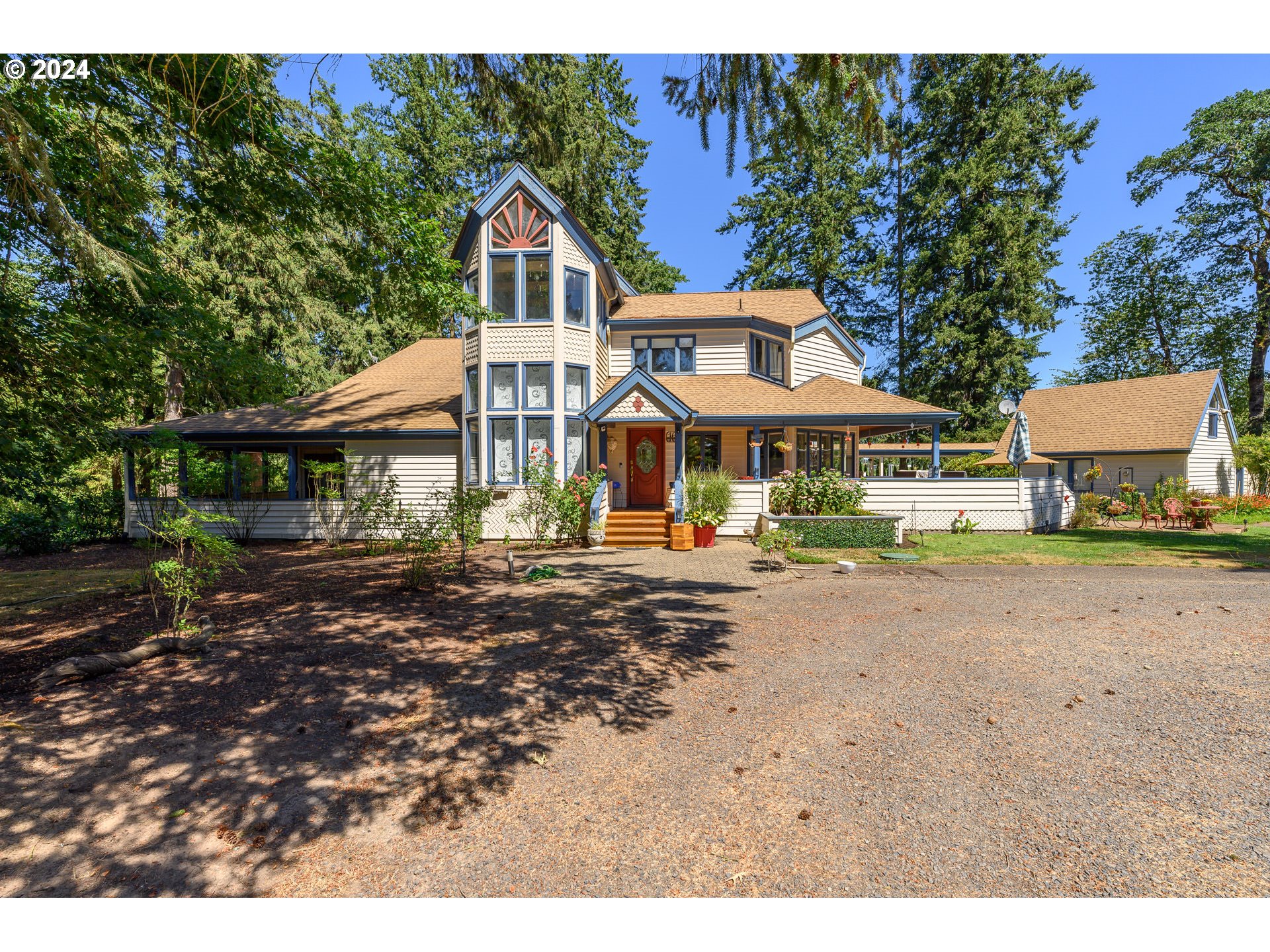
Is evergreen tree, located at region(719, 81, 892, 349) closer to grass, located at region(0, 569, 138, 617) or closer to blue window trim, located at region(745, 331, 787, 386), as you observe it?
blue window trim, located at region(745, 331, 787, 386)

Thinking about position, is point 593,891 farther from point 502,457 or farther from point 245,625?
point 502,457

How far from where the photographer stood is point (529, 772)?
349 cm

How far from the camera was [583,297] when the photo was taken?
15.6m

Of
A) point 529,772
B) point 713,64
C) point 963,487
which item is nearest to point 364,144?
point 713,64

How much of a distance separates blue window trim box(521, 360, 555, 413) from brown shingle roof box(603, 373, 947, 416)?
2538mm

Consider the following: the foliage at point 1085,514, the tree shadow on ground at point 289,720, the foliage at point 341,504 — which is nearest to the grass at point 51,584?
the tree shadow on ground at point 289,720

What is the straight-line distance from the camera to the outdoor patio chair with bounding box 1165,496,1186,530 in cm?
1684

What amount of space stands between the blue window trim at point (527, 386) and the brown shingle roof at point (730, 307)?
172 inches

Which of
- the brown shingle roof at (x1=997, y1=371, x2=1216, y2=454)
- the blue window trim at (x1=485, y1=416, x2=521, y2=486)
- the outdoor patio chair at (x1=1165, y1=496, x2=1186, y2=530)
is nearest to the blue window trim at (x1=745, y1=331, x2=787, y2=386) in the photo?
the blue window trim at (x1=485, y1=416, x2=521, y2=486)

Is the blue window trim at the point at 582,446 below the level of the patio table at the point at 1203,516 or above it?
above

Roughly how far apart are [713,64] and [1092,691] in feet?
22.8

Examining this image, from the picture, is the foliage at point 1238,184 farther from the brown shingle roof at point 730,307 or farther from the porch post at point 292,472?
the porch post at point 292,472

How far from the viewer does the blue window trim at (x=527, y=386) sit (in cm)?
1495

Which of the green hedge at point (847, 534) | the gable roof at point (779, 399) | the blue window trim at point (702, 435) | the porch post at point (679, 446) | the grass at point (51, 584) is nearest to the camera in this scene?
the grass at point (51, 584)
